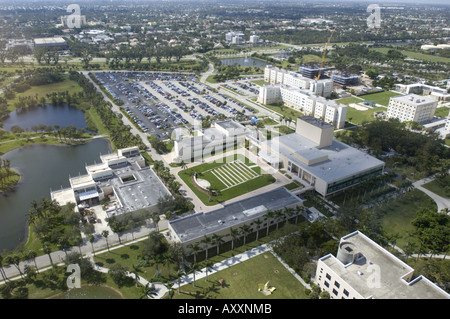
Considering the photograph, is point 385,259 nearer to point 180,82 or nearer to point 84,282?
point 84,282

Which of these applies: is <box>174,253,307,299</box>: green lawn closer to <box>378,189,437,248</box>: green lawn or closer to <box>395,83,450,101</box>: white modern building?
<box>378,189,437,248</box>: green lawn

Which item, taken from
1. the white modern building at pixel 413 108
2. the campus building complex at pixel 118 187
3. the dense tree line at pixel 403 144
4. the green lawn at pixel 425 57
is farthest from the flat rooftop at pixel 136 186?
the green lawn at pixel 425 57

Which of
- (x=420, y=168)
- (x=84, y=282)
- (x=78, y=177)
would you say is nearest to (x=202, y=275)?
(x=84, y=282)

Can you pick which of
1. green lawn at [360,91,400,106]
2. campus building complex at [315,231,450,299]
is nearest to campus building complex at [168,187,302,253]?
campus building complex at [315,231,450,299]

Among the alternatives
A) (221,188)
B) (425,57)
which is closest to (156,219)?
(221,188)

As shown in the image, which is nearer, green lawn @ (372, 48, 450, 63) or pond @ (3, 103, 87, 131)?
pond @ (3, 103, 87, 131)

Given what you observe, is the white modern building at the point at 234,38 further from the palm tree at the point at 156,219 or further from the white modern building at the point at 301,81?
the palm tree at the point at 156,219
